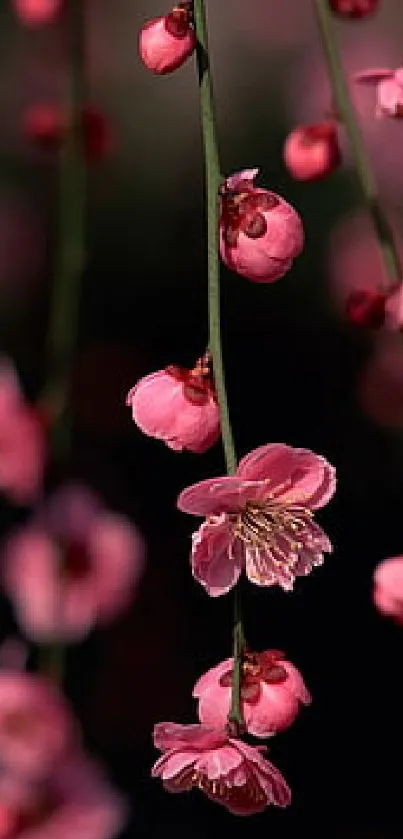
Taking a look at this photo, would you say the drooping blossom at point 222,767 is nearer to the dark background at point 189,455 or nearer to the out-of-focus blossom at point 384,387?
the dark background at point 189,455

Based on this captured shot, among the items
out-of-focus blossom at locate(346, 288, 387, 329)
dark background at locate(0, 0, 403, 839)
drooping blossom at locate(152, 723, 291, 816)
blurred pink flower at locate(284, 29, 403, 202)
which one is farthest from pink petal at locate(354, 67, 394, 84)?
blurred pink flower at locate(284, 29, 403, 202)

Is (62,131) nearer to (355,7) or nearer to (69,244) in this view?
(69,244)

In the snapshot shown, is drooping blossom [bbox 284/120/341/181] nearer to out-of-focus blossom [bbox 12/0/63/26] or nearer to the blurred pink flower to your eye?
out-of-focus blossom [bbox 12/0/63/26]

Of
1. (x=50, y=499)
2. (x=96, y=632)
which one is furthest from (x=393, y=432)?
(x=50, y=499)

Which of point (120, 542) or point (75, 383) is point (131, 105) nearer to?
point (75, 383)

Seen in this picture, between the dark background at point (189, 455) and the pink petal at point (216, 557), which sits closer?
the pink petal at point (216, 557)

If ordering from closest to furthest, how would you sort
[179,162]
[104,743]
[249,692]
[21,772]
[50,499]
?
[249,692] < [21,772] < [50,499] < [104,743] < [179,162]

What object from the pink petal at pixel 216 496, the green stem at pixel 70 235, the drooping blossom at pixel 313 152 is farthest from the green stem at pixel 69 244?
the pink petal at pixel 216 496
